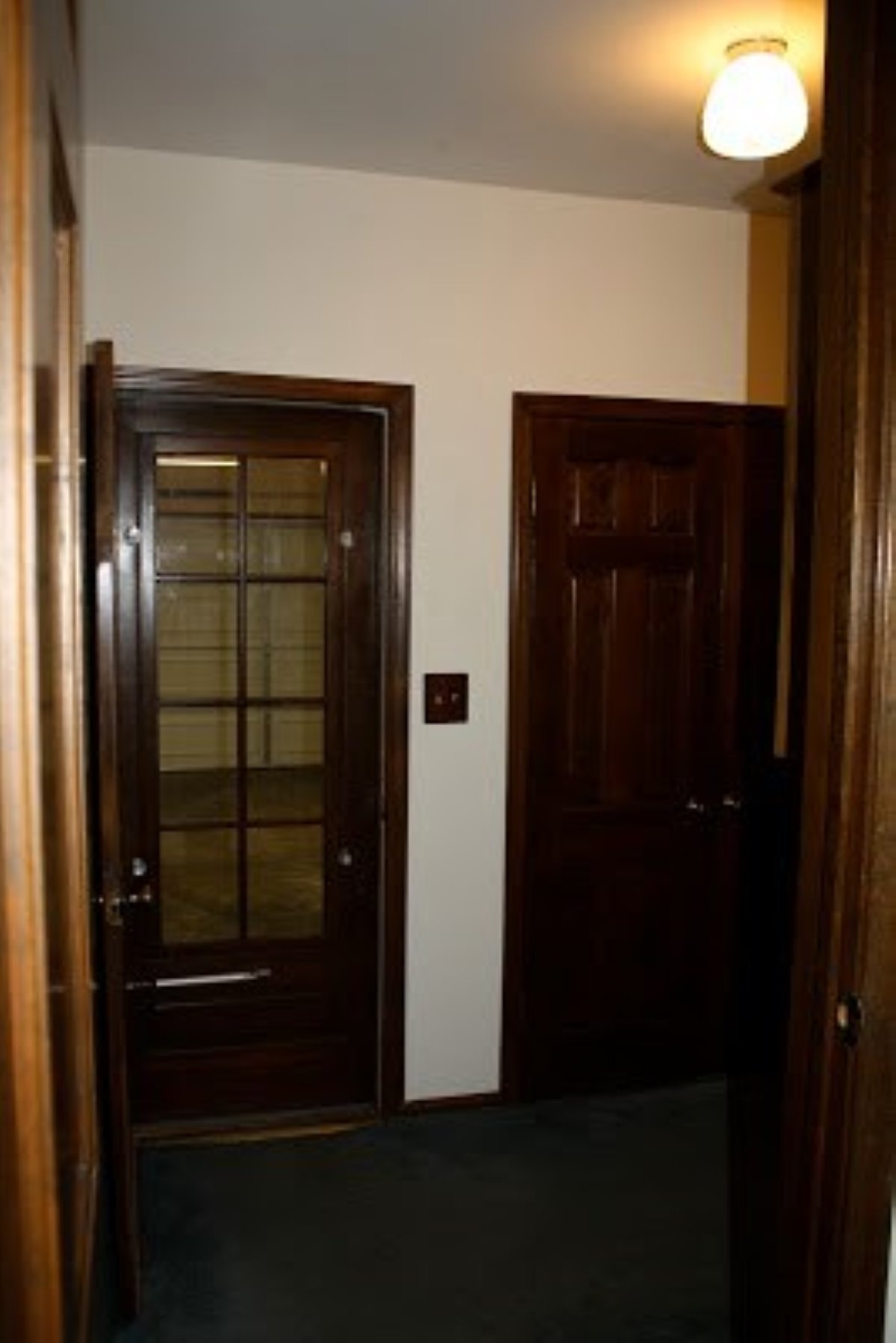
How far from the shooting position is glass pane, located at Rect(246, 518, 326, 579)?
2795 millimetres

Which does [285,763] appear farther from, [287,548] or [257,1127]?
[257,1127]

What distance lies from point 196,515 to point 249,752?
0.64 m

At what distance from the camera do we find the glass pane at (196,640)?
9.00ft

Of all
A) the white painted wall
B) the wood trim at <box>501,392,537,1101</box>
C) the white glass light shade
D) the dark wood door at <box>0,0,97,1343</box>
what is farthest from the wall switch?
the dark wood door at <box>0,0,97,1343</box>

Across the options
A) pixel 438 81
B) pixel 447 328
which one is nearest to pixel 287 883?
pixel 447 328

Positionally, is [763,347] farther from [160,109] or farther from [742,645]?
[160,109]

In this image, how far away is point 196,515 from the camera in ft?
9.00

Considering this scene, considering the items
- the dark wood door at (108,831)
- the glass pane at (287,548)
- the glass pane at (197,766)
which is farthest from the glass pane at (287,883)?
the dark wood door at (108,831)

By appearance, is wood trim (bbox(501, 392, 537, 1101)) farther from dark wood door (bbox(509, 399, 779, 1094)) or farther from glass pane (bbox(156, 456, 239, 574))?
glass pane (bbox(156, 456, 239, 574))

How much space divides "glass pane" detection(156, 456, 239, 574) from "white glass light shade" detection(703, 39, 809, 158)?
55.4 inches

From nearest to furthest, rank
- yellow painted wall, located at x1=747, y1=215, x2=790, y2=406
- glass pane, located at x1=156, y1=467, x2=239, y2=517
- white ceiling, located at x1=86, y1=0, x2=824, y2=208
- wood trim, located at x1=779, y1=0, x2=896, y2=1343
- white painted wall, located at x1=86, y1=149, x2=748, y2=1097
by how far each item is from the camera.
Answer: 1. wood trim, located at x1=779, y1=0, x2=896, y2=1343
2. white ceiling, located at x1=86, y1=0, x2=824, y2=208
3. white painted wall, located at x1=86, y1=149, x2=748, y2=1097
4. glass pane, located at x1=156, y1=467, x2=239, y2=517
5. yellow painted wall, located at x1=747, y1=215, x2=790, y2=406

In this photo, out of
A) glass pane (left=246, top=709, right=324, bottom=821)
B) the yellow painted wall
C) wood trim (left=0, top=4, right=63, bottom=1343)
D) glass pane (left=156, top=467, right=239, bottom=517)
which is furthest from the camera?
the yellow painted wall

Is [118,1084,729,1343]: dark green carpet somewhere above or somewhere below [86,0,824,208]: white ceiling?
below

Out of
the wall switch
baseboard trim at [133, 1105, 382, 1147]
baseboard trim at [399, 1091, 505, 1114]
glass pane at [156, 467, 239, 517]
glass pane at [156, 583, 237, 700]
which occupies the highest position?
glass pane at [156, 467, 239, 517]
